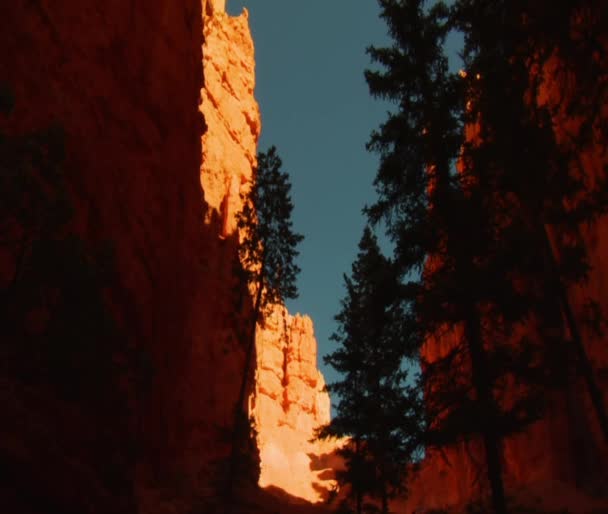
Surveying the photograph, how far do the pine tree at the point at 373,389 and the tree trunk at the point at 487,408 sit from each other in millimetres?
1433

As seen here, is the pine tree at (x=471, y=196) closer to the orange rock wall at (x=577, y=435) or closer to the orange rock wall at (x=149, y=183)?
the orange rock wall at (x=149, y=183)

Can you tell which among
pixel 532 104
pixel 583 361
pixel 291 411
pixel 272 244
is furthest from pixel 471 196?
pixel 291 411

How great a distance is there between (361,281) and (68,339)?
61.2 ft

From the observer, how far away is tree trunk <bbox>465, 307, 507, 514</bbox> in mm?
11266

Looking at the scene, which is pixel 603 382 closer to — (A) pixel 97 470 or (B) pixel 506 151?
(B) pixel 506 151

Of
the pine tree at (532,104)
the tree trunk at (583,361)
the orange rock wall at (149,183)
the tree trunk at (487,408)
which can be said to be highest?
the orange rock wall at (149,183)

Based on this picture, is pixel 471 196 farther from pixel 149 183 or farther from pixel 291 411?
pixel 291 411

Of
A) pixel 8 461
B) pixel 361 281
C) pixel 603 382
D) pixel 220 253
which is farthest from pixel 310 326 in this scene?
pixel 8 461

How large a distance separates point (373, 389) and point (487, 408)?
1623 cm

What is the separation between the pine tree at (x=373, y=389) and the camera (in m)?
12.7

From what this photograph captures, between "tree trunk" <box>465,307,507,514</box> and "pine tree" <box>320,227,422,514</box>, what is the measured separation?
1433 mm

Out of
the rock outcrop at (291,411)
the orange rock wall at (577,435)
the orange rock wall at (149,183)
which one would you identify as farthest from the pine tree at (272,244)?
the rock outcrop at (291,411)

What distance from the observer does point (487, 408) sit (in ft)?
37.7

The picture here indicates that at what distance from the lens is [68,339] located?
1403 centimetres
